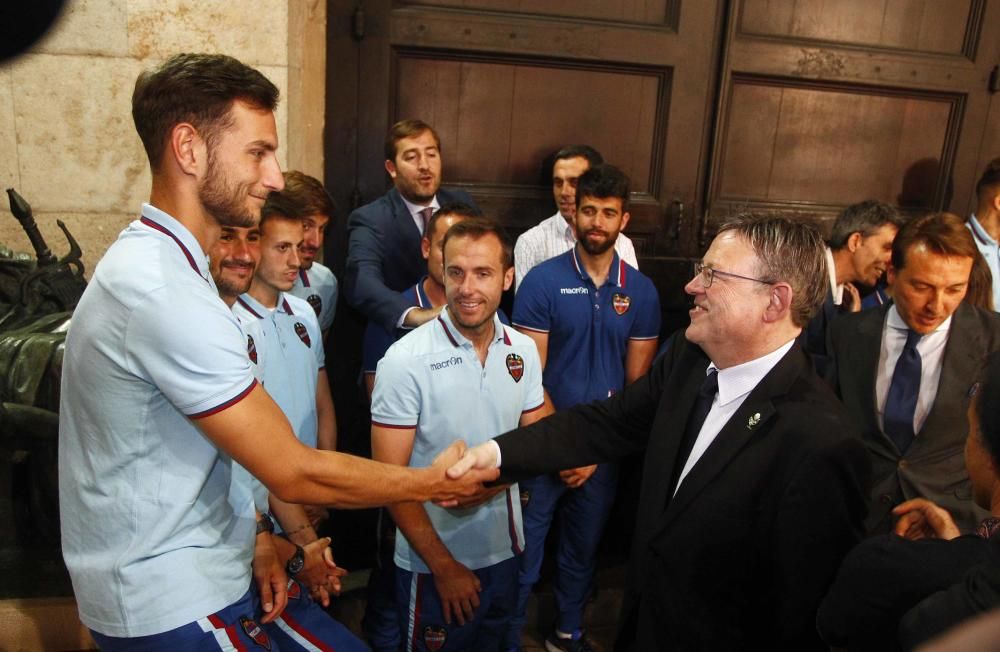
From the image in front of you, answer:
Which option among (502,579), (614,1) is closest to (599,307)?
(502,579)

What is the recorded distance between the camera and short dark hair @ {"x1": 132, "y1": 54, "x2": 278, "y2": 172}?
5.46ft

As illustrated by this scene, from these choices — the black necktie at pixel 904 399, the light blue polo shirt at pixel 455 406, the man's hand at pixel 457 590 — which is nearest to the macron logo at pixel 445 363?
the light blue polo shirt at pixel 455 406

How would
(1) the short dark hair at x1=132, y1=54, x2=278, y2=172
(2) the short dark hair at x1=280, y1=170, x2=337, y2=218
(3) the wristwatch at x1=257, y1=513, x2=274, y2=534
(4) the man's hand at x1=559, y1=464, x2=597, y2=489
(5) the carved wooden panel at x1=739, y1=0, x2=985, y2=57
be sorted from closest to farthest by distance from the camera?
(1) the short dark hair at x1=132, y1=54, x2=278, y2=172
(3) the wristwatch at x1=257, y1=513, x2=274, y2=534
(2) the short dark hair at x1=280, y1=170, x2=337, y2=218
(4) the man's hand at x1=559, y1=464, x2=597, y2=489
(5) the carved wooden panel at x1=739, y1=0, x2=985, y2=57

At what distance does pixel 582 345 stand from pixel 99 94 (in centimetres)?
245

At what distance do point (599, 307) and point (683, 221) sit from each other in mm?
1331

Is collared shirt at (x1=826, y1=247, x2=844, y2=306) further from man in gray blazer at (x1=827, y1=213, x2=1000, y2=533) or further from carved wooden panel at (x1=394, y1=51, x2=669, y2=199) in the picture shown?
carved wooden panel at (x1=394, y1=51, x2=669, y2=199)

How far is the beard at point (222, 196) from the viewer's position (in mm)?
1700

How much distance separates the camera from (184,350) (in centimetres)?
152

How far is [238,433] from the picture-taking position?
160cm

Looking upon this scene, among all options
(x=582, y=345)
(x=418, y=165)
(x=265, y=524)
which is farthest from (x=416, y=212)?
(x=265, y=524)

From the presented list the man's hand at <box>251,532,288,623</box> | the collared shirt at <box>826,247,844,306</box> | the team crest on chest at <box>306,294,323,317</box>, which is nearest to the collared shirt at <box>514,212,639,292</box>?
the collared shirt at <box>826,247,844,306</box>

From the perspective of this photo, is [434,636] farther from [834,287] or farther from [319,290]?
[834,287]

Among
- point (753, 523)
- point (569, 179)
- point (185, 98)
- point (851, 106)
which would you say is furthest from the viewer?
point (851, 106)

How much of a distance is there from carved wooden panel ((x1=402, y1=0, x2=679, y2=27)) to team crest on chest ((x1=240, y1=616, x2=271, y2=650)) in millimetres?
3188
